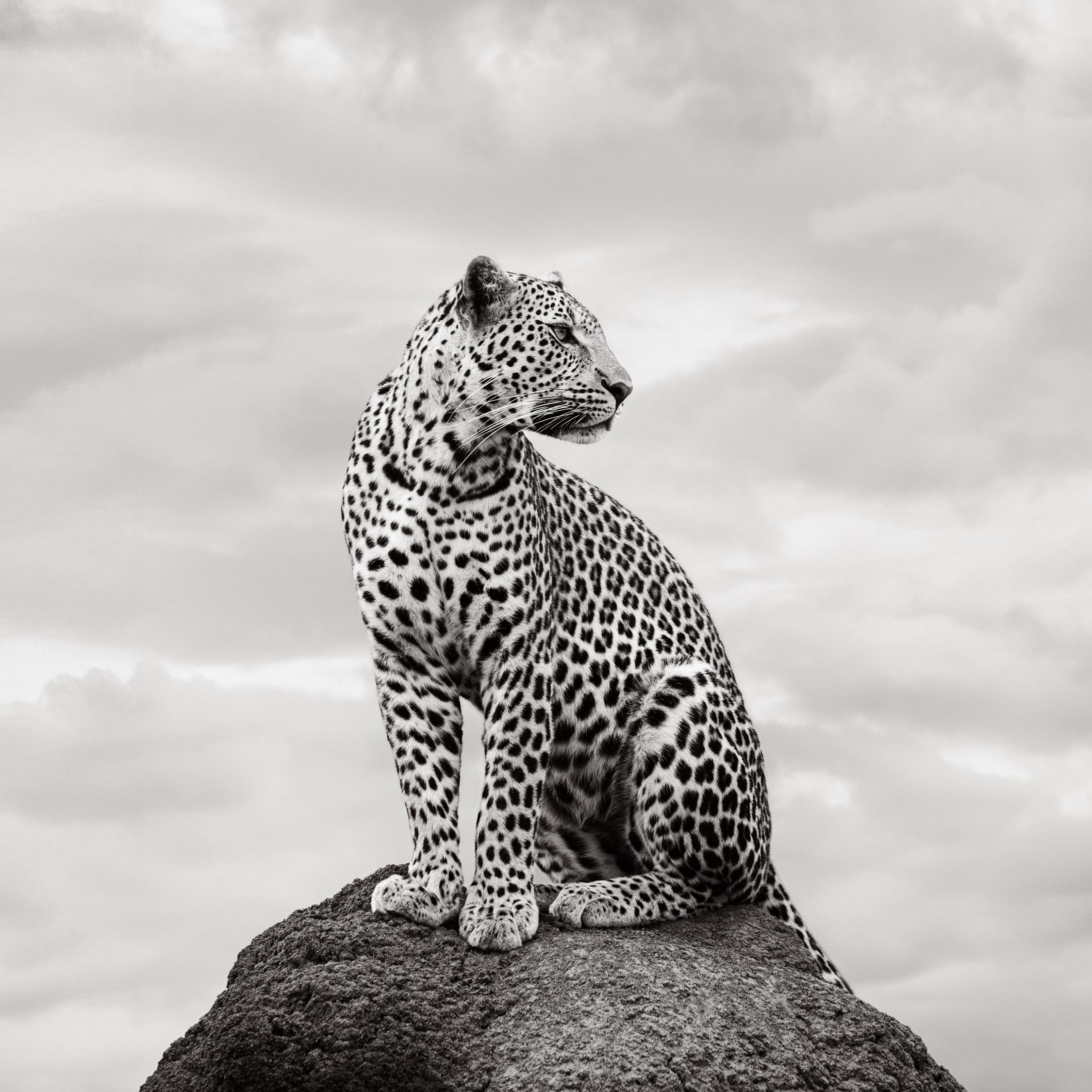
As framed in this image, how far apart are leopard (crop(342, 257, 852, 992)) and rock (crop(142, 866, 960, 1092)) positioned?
0.26m

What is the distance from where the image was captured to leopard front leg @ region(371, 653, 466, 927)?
32.8 feet

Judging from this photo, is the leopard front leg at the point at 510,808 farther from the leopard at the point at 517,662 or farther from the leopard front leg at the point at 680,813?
the leopard front leg at the point at 680,813

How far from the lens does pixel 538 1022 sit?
370 inches

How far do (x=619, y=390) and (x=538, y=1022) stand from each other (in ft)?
12.7

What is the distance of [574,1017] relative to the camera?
9.38 meters

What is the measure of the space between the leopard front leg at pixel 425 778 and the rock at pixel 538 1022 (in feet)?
0.59

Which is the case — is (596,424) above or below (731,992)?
above

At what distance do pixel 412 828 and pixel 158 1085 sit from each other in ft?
7.61

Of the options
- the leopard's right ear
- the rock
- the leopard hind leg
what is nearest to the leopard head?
the leopard's right ear

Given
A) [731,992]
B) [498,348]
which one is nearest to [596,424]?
[498,348]

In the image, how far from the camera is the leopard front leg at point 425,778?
9984 mm

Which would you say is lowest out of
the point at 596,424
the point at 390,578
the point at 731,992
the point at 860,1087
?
the point at 860,1087

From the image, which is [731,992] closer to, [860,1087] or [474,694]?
[860,1087]

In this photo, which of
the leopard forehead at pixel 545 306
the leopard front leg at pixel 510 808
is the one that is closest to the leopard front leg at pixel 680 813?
the leopard front leg at pixel 510 808
